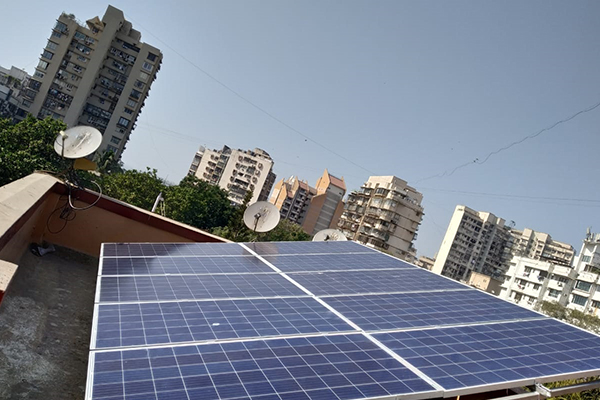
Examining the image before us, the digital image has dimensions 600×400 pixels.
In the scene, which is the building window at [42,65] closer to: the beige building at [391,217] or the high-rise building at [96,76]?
the high-rise building at [96,76]

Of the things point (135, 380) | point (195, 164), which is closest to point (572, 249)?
point (195, 164)

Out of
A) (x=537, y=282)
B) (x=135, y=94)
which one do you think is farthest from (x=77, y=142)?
(x=135, y=94)

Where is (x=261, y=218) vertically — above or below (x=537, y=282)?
below

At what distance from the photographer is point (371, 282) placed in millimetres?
7414

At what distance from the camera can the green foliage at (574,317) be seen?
47.0 meters

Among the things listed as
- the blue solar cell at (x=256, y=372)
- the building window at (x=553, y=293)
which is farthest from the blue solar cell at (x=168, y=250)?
the building window at (x=553, y=293)

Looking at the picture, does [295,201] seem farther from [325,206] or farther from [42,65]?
[42,65]

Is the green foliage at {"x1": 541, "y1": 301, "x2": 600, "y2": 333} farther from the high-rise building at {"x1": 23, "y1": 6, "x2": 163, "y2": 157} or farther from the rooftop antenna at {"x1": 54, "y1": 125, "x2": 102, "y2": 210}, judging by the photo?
the high-rise building at {"x1": 23, "y1": 6, "x2": 163, "y2": 157}

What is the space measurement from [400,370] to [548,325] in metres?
3.38

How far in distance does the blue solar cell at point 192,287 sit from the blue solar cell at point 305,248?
6.83 ft

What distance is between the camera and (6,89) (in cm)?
8175

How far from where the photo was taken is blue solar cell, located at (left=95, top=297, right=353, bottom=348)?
4195 mm

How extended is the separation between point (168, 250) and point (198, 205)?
4969 cm

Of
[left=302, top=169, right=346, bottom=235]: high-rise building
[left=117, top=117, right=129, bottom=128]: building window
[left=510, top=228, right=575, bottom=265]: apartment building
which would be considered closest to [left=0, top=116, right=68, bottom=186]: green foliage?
[left=117, top=117, right=129, bottom=128]: building window
